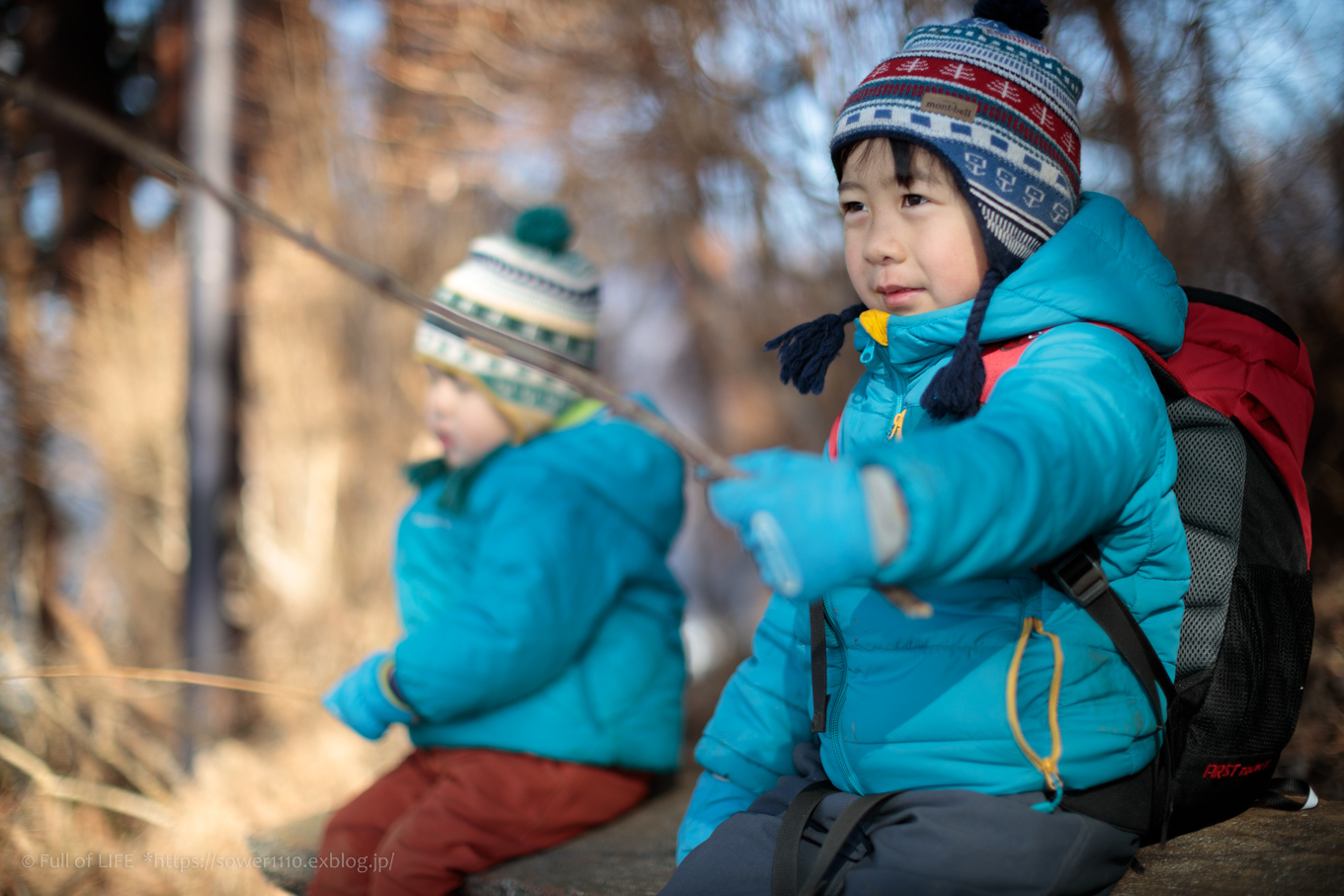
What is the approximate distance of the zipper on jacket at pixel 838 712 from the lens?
4.66ft

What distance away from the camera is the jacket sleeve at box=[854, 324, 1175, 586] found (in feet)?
3.24

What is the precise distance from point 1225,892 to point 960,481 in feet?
2.83

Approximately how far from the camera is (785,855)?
1368 mm

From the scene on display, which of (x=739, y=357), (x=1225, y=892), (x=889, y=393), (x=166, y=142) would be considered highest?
(x=166, y=142)

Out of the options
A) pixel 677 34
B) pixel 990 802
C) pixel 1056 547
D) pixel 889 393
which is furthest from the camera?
pixel 677 34

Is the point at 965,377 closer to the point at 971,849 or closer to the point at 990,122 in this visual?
the point at 990,122

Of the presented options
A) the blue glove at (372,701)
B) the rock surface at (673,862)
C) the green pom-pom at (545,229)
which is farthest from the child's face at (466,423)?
the rock surface at (673,862)

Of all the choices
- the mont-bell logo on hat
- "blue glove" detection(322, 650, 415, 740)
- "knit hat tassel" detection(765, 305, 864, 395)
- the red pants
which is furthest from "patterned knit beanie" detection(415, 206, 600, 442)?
the mont-bell logo on hat

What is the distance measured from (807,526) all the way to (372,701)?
57.0 inches

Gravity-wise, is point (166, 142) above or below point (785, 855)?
above

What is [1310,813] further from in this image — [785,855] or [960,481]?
[960,481]

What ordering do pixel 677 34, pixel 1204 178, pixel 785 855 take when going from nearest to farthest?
pixel 785 855, pixel 1204 178, pixel 677 34

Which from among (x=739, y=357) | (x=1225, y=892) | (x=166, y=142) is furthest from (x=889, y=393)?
(x=166, y=142)

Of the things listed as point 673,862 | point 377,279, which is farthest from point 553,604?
point 377,279
